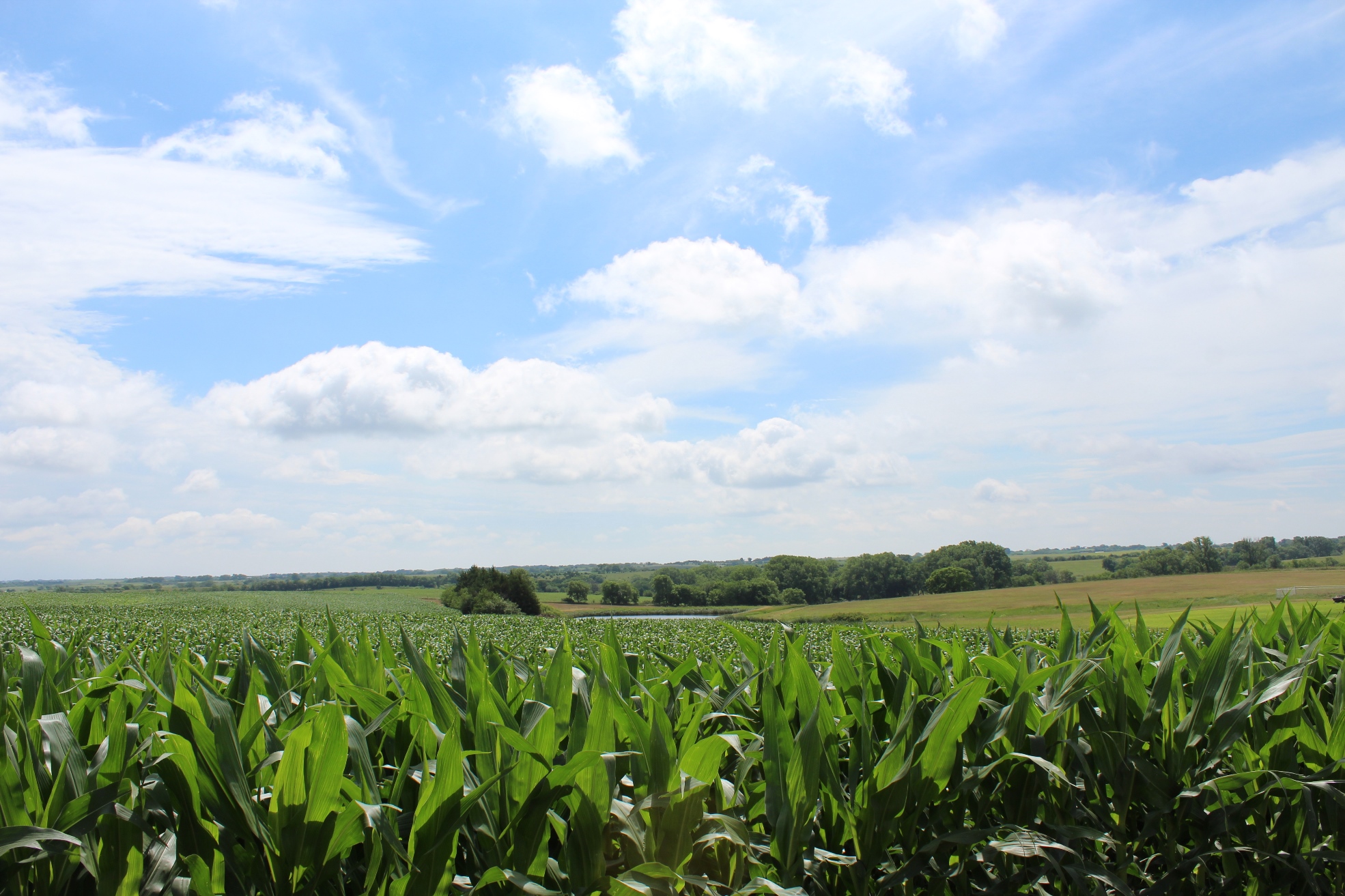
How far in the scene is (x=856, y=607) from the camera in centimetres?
8125

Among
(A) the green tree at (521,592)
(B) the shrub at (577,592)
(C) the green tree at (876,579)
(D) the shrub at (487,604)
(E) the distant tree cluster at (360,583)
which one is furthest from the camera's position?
(E) the distant tree cluster at (360,583)

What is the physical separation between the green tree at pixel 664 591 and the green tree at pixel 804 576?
15.9 m

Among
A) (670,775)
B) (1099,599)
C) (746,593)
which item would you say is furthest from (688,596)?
(670,775)

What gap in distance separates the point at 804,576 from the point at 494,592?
50.5 meters

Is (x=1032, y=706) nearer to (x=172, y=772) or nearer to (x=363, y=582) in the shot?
(x=172, y=772)

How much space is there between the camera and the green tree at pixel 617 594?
109688 millimetres

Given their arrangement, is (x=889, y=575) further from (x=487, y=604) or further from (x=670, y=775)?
(x=670, y=775)

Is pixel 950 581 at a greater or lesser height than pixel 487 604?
greater

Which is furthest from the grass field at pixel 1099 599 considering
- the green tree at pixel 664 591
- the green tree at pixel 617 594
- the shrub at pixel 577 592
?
the shrub at pixel 577 592

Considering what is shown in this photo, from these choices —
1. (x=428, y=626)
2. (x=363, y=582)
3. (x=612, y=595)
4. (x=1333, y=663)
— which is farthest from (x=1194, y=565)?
(x=363, y=582)

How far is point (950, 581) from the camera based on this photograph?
98250 millimetres

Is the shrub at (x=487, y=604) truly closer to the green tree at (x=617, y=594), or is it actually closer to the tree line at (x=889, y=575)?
the tree line at (x=889, y=575)

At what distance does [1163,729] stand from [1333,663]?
133 centimetres

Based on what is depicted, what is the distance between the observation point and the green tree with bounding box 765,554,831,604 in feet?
359
